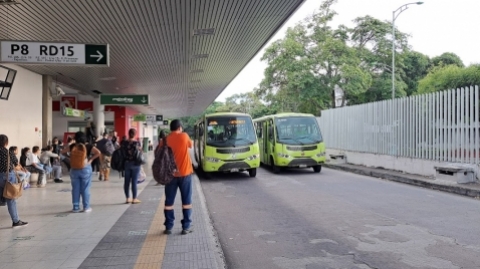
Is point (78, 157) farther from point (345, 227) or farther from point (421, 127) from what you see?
point (421, 127)

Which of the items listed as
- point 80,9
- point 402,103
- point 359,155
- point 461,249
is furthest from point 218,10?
point 359,155

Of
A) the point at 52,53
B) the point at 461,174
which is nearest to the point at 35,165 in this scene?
the point at 52,53

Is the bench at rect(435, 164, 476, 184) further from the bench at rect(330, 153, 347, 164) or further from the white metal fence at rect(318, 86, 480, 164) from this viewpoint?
the bench at rect(330, 153, 347, 164)

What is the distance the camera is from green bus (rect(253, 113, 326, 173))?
54.7 ft

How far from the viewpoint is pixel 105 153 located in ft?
46.3

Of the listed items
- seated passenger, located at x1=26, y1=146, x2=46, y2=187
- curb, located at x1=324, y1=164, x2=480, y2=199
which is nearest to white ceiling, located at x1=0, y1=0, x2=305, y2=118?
seated passenger, located at x1=26, y1=146, x2=46, y2=187

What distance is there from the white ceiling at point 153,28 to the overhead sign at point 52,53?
65cm

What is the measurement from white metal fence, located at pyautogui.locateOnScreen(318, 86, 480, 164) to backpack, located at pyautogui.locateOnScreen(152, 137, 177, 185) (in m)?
9.91

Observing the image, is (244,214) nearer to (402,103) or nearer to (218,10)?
(218,10)

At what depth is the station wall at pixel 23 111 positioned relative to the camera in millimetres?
13091

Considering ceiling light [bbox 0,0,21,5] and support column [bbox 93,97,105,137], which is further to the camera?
support column [bbox 93,97,105,137]

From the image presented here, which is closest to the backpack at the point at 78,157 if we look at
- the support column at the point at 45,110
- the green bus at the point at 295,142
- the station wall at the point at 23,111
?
the station wall at the point at 23,111

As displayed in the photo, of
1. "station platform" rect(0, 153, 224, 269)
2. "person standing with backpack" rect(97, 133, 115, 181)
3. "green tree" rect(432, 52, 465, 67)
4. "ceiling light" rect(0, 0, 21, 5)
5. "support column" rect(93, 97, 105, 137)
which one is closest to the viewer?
"station platform" rect(0, 153, 224, 269)

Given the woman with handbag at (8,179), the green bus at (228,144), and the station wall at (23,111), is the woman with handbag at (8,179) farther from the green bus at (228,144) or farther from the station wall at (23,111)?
the green bus at (228,144)
